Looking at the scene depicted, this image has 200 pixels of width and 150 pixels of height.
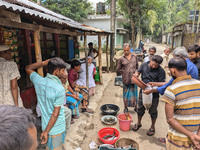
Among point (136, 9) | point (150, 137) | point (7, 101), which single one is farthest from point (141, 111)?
point (136, 9)

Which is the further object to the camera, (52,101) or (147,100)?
(147,100)

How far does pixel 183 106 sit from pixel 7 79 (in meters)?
2.69

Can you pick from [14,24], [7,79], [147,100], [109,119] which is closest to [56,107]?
[7,79]

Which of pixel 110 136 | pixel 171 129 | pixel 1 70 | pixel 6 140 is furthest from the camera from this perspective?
pixel 110 136

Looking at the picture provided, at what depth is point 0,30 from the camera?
3.67 m

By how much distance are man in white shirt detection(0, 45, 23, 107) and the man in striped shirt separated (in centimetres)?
242

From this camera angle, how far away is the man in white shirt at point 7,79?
2377 mm

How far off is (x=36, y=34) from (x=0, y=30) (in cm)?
153

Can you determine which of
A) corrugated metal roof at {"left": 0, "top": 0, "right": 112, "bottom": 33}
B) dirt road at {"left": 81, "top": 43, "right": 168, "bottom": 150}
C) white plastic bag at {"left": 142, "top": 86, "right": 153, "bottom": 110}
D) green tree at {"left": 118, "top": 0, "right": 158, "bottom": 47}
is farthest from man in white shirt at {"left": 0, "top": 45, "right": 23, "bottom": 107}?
green tree at {"left": 118, "top": 0, "right": 158, "bottom": 47}

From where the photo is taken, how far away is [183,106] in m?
1.78

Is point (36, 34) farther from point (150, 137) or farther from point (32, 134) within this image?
point (150, 137)

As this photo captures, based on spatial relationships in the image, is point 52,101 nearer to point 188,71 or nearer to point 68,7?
point 188,71

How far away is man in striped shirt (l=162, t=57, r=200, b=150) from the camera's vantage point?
175 centimetres

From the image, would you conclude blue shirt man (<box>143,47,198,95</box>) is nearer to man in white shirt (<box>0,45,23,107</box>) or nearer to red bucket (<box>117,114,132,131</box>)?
red bucket (<box>117,114,132,131</box>)
